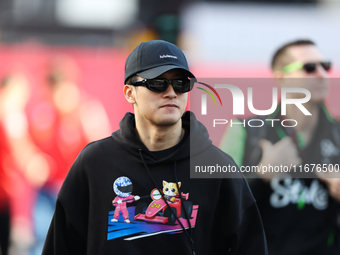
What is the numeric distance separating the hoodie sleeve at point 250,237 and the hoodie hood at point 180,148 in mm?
390

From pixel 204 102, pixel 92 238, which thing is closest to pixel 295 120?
pixel 204 102

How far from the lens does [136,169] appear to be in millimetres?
1730

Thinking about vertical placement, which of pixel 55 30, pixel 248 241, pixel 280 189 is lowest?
pixel 280 189

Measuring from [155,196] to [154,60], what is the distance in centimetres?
64

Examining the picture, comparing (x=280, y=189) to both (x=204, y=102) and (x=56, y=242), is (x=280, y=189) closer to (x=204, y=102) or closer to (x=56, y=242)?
(x=204, y=102)

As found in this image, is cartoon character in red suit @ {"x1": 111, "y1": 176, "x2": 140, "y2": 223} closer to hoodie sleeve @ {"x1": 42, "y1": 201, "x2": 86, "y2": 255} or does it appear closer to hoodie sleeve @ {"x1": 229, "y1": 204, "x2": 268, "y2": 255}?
hoodie sleeve @ {"x1": 42, "y1": 201, "x2": 86, "y2": 255}

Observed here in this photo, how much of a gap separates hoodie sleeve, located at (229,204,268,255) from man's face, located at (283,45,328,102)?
173 cm

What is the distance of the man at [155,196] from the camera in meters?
1.65

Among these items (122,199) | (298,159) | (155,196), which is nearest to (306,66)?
(298,159)

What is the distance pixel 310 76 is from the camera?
10.2 feet

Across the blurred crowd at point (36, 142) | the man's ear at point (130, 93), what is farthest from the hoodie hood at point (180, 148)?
the blurred crowd at point (36, 142)

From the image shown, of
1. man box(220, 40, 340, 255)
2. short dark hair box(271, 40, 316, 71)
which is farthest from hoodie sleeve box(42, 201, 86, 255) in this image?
short dark hair box(271, 40, 316, 71)

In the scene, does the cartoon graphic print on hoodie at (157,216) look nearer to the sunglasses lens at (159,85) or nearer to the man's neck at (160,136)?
the man's neck at (160,136)

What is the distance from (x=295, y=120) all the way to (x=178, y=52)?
1.74 metres
